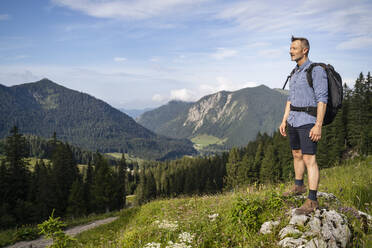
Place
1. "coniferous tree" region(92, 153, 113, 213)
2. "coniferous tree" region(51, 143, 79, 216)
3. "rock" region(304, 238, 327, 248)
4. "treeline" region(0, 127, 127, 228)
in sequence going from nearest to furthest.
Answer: "rock" region(304, 238, 327, 248) → "treeline" region(0, 127, 127, 228) → "coniferous tree" region(92, 153, 113, 213) → "coniferous tree" region(51, 143, 79, 216)

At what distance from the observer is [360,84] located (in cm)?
5406

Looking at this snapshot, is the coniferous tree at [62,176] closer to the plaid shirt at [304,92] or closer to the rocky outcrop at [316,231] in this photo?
the rocky outcrop at [316,231]

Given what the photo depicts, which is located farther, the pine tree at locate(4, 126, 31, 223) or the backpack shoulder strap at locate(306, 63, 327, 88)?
the pine tree at locate(4, 126, 31, 223)

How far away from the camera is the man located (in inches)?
A: 191

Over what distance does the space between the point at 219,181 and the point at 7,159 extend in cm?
6295

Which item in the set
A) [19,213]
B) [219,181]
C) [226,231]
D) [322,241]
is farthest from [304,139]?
[219,181]

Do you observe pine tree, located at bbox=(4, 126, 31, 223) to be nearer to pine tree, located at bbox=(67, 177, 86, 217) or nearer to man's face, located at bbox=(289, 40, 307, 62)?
pine tree, located at bbox=(67, 177, 86, 217)

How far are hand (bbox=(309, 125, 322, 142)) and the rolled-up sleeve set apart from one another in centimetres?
63

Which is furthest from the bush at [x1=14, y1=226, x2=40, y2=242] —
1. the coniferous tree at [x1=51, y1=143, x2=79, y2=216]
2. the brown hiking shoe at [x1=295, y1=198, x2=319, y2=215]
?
the coniferous tree at [x1=51, y1=143, x2=79, y2=216]

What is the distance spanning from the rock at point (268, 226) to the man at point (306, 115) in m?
0.53

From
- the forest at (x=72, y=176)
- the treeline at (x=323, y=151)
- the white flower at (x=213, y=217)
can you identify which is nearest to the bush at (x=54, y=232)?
the white flower at (x=213, y=217)

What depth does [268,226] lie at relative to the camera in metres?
4.70

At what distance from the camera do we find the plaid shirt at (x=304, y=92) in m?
4.94

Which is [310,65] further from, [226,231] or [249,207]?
[226,231]
